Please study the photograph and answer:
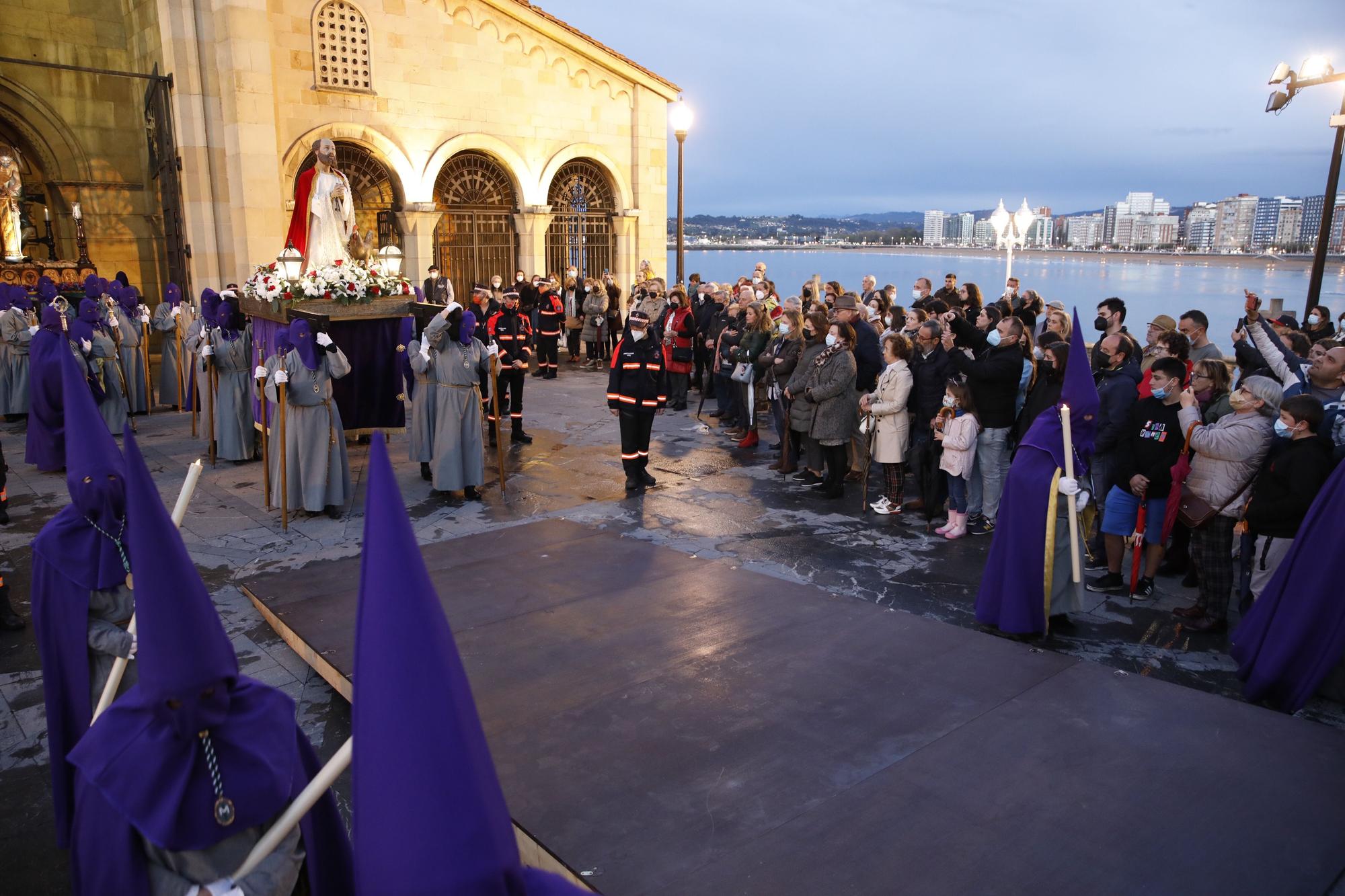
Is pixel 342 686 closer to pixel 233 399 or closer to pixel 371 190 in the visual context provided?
pixel 233 399

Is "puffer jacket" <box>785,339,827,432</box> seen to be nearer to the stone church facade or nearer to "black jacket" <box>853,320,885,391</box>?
"black jacket" <box>853,320,885,391</box>

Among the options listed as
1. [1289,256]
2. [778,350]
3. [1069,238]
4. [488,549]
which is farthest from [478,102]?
[1069,238]

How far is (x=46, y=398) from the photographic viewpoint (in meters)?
9.87

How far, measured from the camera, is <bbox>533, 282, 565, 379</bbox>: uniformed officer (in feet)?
55.5

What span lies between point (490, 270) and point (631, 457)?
11468 mm

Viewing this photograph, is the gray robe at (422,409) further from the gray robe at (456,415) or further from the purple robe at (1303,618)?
the purple robe at (1303,618)

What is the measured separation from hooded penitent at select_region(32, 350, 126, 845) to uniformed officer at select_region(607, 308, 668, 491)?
5.94 meters

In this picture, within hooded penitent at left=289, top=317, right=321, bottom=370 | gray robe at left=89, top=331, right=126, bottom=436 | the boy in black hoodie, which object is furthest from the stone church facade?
the boy in black hoodie

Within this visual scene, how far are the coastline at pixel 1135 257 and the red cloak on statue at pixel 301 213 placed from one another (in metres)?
13.6

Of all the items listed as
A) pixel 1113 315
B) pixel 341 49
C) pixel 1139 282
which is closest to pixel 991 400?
pixel 1113 315

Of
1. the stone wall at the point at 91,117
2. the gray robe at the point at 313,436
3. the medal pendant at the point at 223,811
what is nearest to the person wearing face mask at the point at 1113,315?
the gray robe at the point at 313,436

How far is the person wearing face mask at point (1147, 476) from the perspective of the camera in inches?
255

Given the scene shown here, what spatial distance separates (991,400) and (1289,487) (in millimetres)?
2855

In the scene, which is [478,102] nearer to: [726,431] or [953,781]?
[726,431]
